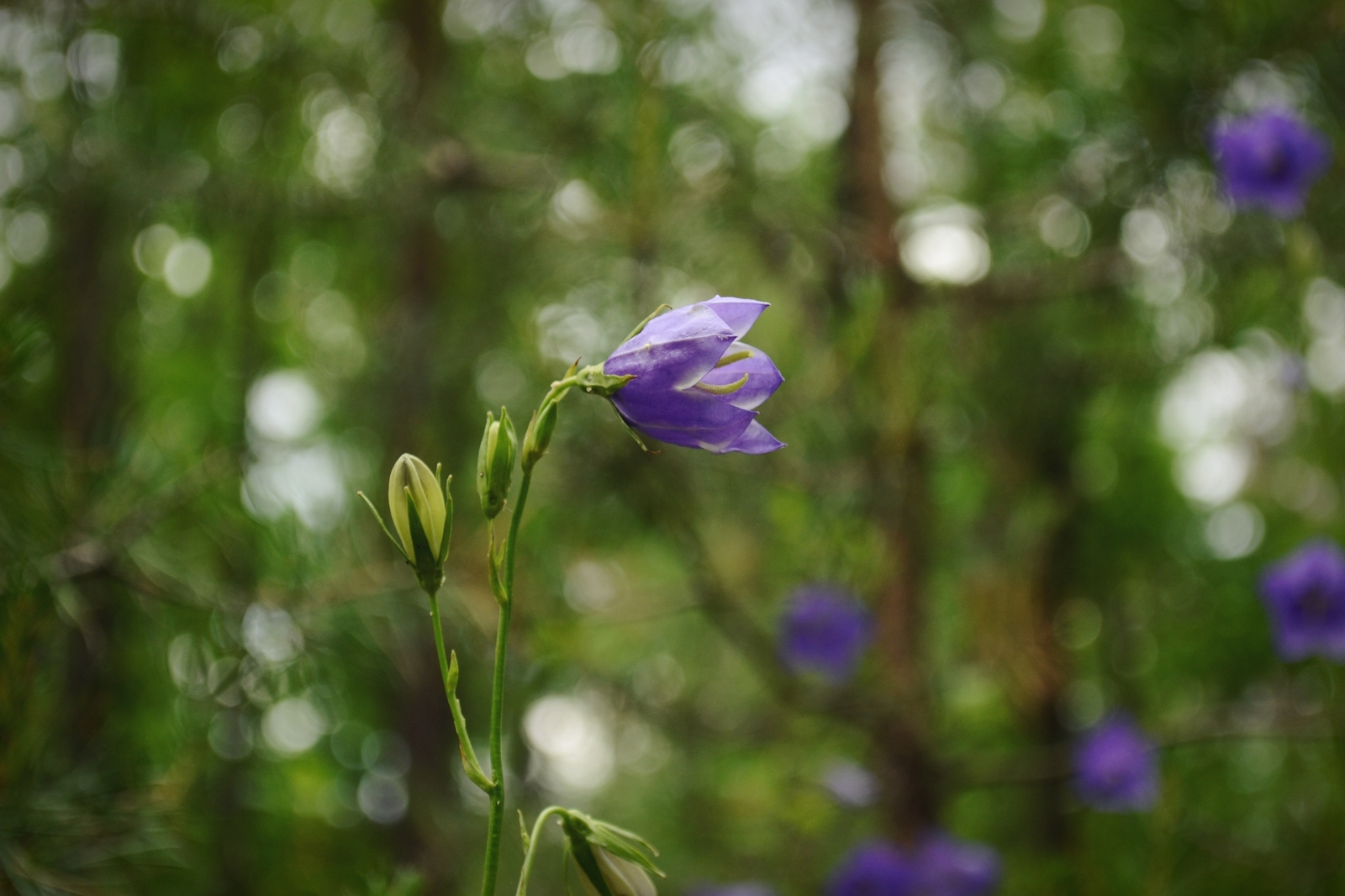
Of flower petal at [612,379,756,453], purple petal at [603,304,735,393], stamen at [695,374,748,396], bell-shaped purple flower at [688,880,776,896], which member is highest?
purple petal at [603,304,735,393]

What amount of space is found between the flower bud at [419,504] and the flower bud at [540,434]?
0.18 ft

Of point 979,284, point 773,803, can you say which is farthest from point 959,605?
point 979,284

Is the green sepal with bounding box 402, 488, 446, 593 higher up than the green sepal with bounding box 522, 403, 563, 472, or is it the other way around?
the green sepal with bounding box 522, 403, 563, 472

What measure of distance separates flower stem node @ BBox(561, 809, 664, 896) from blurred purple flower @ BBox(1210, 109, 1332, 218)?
4.63ft

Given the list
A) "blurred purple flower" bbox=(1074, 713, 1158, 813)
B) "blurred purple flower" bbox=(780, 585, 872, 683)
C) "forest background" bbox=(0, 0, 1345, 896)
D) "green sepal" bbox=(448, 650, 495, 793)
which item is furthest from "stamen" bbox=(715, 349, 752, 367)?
"blurred purple flower" bbox=(1074, 713, 1158, 813)

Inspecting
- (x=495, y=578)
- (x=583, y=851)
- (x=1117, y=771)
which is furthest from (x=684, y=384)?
(x=1117, y=771)

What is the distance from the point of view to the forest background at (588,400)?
0.95 metres

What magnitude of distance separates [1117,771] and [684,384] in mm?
1556

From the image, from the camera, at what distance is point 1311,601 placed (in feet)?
5.68

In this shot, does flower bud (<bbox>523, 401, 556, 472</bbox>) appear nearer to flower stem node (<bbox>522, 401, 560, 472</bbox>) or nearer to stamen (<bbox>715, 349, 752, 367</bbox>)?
flower stem node (<bbox>522, 401, 560, 472</bbox>)

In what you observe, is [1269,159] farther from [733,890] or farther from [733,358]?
[733,890]

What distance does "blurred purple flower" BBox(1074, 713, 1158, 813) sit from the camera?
167 cm

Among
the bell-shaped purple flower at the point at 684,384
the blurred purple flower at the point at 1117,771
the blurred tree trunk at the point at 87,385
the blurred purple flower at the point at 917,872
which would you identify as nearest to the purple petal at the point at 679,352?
the bell-shaped purple flower at the point at 684,384

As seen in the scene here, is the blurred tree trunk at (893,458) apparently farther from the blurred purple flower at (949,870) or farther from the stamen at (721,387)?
the stamen at (721,387)
